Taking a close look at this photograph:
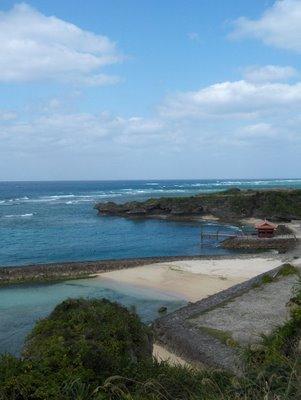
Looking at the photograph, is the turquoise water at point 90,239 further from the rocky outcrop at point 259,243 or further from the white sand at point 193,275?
the white sand at point 193,275

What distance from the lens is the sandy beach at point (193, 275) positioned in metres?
29.0

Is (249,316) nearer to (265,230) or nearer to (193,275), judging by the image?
(193,275)

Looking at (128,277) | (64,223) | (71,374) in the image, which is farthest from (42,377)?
(64,223)

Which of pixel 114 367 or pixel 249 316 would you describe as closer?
pixel 114 367

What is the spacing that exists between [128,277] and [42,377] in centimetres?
2510

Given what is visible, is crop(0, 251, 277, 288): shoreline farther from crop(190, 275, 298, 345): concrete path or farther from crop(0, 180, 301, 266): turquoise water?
crop(190, 275, 298, 345): concrete path

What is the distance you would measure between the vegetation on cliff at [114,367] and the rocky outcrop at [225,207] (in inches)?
2203

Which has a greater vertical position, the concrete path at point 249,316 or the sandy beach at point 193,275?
the concrete path at point 249,316

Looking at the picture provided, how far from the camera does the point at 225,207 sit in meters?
74.5

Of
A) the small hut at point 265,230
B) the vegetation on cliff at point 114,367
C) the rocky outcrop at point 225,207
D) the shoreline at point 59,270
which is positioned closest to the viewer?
the vegetation on cliff at point 114,367

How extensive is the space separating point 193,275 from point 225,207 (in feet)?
142

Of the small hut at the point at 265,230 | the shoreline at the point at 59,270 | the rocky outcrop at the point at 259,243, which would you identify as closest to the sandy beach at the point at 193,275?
the shoreline at the point at 59,270

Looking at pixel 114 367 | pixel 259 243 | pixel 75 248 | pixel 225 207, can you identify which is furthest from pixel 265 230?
pixel 114 367

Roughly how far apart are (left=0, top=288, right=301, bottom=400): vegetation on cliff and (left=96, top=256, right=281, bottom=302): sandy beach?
1500 cm
